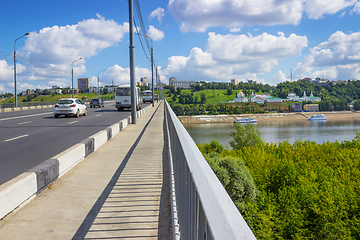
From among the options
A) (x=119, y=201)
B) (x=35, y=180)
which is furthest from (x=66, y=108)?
(x=119, y=201)

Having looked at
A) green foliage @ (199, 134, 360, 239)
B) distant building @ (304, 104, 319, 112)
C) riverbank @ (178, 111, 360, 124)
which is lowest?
green foliage @ (199, 134, 360, 239)

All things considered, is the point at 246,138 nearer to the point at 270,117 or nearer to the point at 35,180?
the point at 35,180

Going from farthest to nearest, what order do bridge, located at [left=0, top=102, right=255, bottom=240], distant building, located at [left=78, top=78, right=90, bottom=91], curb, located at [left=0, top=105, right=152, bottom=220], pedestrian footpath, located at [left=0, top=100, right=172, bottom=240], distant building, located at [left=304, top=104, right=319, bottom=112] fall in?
1. distant building, located at [left=304, top=104, right=319, bottom=112]
2. distant building, located at [left=78, top=78, right=90, bottom=91]
3. curb, located at [left=0, top=105, right=152, bottom=220]
4. pedestrian footpath, located at [left=0, top=100, right=172, bottom=240]
5. bridge, located at [left=0, top=102, right=255, bottom=240]

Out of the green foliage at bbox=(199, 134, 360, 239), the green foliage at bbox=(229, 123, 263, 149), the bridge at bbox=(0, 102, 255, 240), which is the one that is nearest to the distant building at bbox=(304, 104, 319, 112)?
the green foliage at bbox=(229, 123, 263, 149)

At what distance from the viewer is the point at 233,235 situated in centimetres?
108

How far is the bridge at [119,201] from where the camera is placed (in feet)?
5.58

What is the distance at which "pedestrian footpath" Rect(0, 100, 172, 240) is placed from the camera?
3637 millimetres

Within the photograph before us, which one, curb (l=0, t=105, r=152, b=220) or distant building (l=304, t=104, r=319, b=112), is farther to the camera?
distant building (l=304, t=104, r=319, b=112)

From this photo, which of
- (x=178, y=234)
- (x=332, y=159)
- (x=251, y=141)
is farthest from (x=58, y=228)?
(x=251, y=141)

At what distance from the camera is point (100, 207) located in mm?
4504

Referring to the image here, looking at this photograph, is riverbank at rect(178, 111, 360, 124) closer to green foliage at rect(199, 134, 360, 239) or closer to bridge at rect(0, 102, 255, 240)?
green foliage at rect(199, 134, 360, 239)

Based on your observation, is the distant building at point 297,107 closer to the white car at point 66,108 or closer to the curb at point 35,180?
the white car at point 66,108

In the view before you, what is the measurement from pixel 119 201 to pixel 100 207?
1.15 feet

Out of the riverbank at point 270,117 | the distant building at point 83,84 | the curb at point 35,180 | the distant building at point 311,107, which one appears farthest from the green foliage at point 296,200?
the distant building at point 83,84
